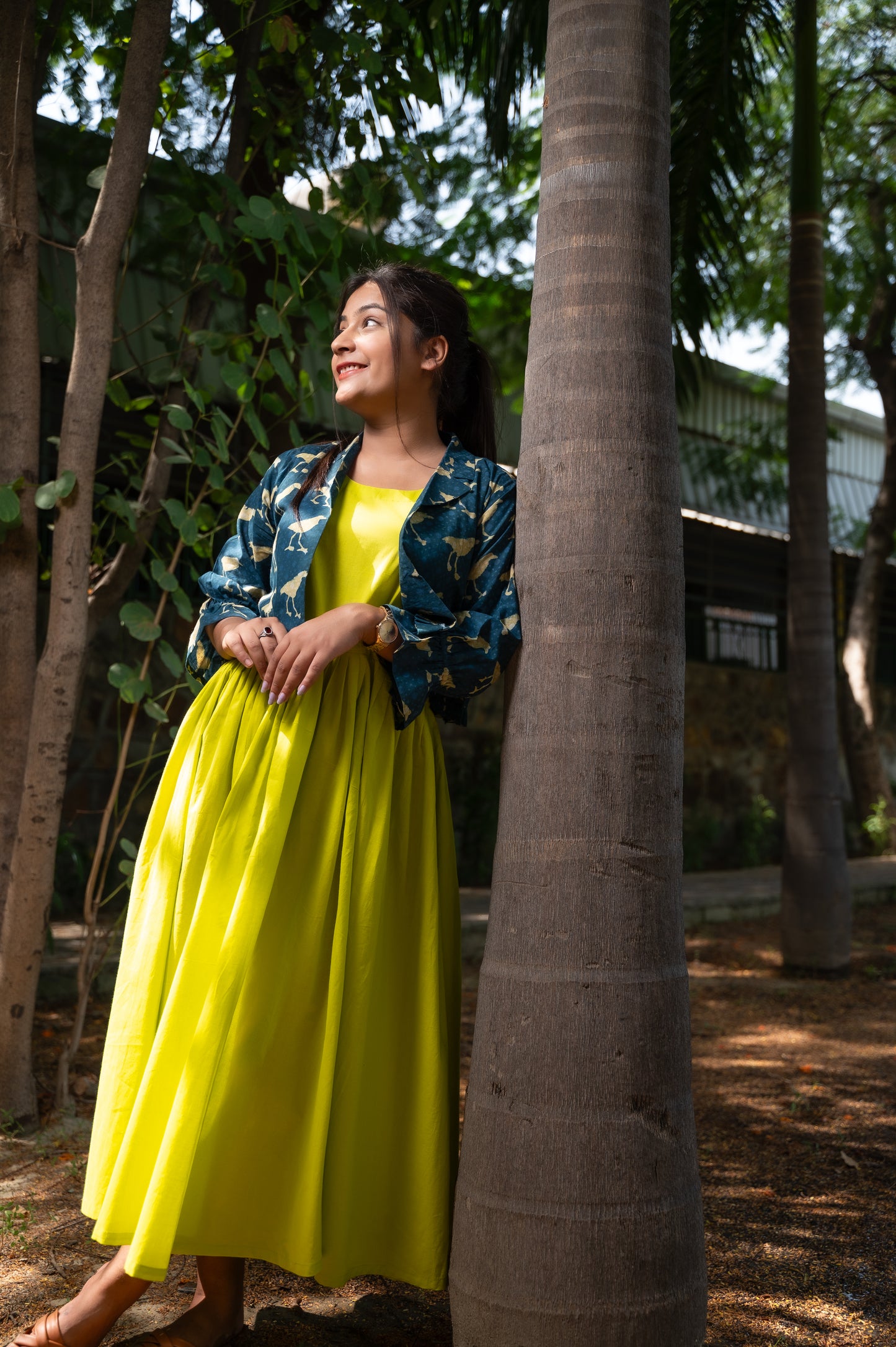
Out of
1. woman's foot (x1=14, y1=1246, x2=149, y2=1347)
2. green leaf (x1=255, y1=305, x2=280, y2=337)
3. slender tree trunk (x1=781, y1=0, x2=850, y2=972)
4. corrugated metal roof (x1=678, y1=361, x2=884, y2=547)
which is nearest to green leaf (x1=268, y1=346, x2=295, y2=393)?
green leaf (x1=255, y1=305, x2=280, y2=337)

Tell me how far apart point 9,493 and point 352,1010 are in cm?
178

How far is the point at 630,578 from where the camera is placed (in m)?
1.70

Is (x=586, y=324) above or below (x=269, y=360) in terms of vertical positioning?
below

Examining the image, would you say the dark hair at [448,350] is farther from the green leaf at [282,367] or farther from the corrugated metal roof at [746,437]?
the corrugated metal roof at [746,437]

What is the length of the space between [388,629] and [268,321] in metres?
1.53

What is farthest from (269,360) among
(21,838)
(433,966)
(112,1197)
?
(112,1197)

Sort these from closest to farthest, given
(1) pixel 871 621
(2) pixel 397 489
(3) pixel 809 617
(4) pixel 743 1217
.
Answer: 1. (2) pixel 397 489
2. (4) pixel 743 1217
3. (3) pixel 809 617
4. (1) pixel 871 621

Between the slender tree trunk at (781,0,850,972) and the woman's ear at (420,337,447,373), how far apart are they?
148 inches

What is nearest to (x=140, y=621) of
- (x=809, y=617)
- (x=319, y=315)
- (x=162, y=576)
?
(x=162, y=576)

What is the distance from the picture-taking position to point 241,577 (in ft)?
6.86

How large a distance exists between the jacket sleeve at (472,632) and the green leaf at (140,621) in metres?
1.32

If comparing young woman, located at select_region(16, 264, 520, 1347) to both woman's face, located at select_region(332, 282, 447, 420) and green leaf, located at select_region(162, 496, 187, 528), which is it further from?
green leaf, located at select_region(162, 496, 187, 528)

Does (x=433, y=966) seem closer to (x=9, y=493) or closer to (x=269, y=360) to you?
(x=9, y=493)

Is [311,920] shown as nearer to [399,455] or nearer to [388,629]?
[388,629]
